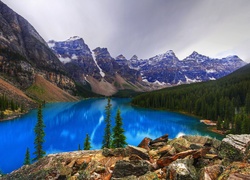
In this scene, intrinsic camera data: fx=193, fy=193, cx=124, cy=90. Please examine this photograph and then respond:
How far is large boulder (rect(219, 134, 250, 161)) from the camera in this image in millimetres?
10886

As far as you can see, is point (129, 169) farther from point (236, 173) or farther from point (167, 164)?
point (236, 173)

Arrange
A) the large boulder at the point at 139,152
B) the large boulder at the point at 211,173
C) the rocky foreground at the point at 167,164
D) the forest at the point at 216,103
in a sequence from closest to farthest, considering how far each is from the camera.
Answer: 1. the large boulder at the point at 211,173
2. the rocky foreground at the point at 167,164
3. the large boulder at the point at 139,152
4. the forest at the point at 216,103

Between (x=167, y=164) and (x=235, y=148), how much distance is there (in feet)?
13.7

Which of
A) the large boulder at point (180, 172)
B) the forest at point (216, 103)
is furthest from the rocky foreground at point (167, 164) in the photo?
the forest at point (216, 103)

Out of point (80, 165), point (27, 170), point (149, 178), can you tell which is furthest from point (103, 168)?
point (27, 170)

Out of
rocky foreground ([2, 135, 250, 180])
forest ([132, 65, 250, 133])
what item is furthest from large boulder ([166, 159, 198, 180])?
forest ([132, 65, 250, 133])

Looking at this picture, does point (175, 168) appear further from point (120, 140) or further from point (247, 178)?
point (120, 140)

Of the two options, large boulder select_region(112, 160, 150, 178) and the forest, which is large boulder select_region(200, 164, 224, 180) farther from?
the forest

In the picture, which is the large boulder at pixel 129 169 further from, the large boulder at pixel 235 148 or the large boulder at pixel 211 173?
the large boulder at pixel 235 148

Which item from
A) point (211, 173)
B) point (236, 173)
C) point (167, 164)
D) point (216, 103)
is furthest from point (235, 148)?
point (216, 103)

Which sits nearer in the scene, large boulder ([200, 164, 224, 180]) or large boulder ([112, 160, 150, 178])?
large boulder ([200, 164, 224, 180])

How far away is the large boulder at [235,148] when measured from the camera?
10.9 metres

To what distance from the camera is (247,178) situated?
7.61 metres

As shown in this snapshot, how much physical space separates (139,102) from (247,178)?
160 metres
